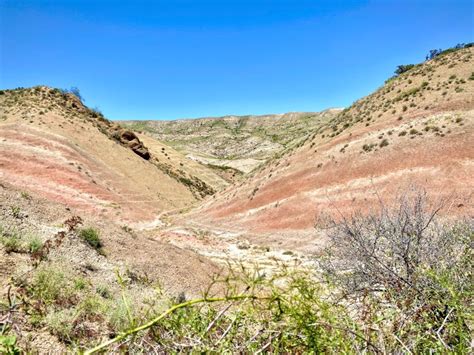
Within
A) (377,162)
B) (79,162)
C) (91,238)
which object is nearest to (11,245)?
(91,238)

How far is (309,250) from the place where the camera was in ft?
70.8

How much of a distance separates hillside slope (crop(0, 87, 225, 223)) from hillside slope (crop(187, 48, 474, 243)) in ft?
29.1

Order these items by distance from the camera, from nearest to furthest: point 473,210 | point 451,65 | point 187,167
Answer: point 473,210 → point 451,65 → point 187,167

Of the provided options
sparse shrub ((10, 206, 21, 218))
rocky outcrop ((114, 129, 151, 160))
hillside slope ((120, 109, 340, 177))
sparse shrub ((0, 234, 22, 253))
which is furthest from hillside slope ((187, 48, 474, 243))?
hillside slope ((120, 109, 340, 177))

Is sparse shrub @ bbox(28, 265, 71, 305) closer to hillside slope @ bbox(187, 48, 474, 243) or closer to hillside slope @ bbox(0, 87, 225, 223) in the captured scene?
hillside slope @ bbox(187, 48, 474, 243)

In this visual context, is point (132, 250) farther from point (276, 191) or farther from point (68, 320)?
point (276, 191)

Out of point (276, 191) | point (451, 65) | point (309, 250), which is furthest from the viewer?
point (451, 65)

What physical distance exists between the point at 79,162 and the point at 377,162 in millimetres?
31595

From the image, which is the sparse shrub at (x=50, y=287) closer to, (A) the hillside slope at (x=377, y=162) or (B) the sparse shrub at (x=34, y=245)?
(B) the sparse shrub at (x=34, y=245)

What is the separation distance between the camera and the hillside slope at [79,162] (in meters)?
33.7

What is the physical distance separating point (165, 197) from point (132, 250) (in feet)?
104

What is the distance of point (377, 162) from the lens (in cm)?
2783

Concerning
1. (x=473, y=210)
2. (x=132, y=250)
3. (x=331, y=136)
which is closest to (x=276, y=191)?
(x=331, y=136)

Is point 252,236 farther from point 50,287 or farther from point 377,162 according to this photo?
point 50,287
